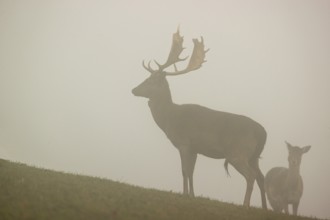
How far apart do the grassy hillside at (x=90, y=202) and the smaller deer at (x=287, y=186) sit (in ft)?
19.8

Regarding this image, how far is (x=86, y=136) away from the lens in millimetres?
109750

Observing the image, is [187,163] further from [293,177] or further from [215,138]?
[293,177]

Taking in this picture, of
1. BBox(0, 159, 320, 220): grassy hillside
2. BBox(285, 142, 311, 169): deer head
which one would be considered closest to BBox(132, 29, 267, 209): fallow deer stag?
BBox(0, 159, 320, 220): grassy hillside

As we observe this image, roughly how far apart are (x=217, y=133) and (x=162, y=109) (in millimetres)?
2316

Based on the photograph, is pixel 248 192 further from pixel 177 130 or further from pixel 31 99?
pixel 31 99

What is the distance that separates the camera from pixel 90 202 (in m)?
9.41

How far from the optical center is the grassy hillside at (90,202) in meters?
8.73

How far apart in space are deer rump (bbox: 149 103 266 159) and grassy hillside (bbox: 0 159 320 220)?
8.46ft

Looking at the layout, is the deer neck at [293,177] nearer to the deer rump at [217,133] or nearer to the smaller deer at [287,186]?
the smaller deer at [287,186]

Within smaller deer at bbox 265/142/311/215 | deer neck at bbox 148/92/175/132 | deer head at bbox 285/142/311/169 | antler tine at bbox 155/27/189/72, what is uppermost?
antler tine at bbox 155/27/189/72

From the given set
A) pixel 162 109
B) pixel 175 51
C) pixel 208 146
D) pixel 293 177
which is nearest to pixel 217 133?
pixel 208 146

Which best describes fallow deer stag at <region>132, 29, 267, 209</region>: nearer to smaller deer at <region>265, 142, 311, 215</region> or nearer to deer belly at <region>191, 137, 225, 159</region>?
deer belly at <region>191, 137, 225, 159</region>

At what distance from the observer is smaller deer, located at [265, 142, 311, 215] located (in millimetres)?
17016

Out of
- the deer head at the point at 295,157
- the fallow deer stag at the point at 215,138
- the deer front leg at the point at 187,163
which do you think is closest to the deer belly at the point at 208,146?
the fallow deer stag at the point at 215,138
